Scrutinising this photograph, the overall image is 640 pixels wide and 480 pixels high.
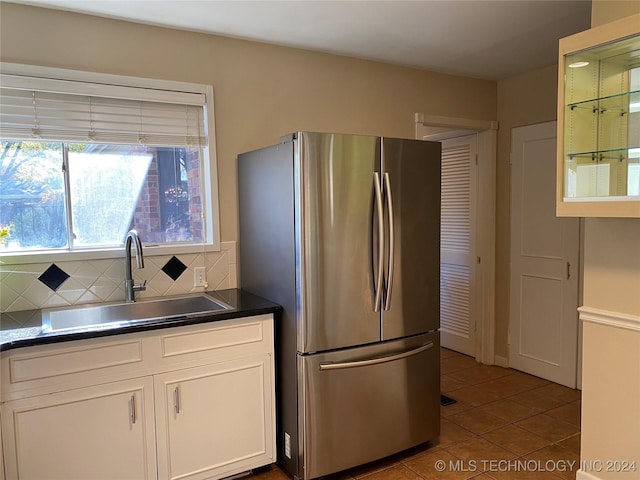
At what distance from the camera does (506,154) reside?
3922 mm

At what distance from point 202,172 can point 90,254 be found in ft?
2.57

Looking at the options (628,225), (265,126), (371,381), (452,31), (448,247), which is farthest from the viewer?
(448,247)

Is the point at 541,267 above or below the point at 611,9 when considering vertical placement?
below

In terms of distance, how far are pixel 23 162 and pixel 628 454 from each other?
3.25m

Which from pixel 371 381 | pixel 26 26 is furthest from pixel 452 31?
pixel 26 26

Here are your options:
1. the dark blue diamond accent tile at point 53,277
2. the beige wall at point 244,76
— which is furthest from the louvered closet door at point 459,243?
the dark blue diamond accent tile at point 53,277

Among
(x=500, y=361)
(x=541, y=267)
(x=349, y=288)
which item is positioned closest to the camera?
(x=349, y=288)

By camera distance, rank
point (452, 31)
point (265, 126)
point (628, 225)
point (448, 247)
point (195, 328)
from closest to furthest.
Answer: point (628, 225), point (195, 328), point (452, 31), point (265, 126), point (448, 247)

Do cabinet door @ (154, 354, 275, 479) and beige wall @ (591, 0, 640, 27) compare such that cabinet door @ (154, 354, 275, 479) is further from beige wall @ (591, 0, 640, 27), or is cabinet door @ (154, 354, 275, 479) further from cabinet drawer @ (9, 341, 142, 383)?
beige wall @ (591, 0, 640, 27)

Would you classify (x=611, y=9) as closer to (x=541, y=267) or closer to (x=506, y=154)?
(x=506, y=154)

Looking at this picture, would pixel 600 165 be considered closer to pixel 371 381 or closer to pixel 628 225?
pixel 628 225

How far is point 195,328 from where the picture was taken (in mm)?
2213

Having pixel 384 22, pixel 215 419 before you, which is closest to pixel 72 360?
pixel 215 419

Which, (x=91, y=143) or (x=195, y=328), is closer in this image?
(x=195, y=328)
